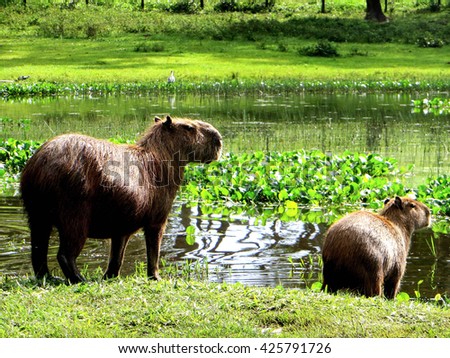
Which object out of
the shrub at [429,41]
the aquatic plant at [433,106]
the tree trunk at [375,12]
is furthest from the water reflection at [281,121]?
the tree trunk at [375,12]

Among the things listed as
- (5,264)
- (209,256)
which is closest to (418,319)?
(209,256)

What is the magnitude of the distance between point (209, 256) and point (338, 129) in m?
13.4

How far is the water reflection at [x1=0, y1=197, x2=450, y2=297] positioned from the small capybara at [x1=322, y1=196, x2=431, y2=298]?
1100mm

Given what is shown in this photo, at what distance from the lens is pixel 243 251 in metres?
10.4

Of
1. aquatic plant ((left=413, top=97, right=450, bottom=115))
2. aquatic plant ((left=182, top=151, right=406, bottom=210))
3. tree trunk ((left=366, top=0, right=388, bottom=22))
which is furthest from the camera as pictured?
tree trunk ((left=366, top=0, right=388, bottom=22))

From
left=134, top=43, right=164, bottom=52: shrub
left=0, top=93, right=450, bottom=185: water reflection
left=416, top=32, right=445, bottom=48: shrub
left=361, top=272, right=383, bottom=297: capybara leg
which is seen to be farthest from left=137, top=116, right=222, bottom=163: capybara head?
left=416, top=32, right=445, bottom=48: shrub

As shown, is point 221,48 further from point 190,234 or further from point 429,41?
point 190,234

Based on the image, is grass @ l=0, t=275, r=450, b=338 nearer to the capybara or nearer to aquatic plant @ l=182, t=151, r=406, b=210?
the capybara

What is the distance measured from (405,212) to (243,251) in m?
2.51

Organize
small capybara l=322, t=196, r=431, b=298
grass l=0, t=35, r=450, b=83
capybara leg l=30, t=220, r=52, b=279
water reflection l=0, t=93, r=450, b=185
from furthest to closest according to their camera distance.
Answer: grass l=0, t=35, r=450, b=83
water reflection l=0, t=93, r=450, b=185
capybara leg l=30, t=220, r=52, b=279
small capybara l=322, t=196, r=431, b=298

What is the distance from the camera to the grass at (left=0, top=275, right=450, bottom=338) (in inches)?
240

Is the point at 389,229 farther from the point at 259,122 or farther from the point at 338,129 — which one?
the point at 259,122

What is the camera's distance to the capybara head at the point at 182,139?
823 centimetres

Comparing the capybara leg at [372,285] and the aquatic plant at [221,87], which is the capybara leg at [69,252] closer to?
the capybara leg at [372,285]
